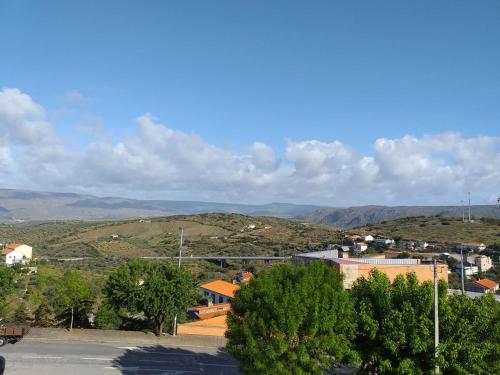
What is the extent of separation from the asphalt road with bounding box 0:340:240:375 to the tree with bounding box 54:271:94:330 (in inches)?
138

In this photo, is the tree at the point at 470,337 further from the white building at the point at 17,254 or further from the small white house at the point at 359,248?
the white building at the point at 17,254

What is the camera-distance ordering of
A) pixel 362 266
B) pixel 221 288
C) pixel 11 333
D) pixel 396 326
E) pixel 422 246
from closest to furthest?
pixel 396 326
pixel 11 333
pixel 362 266
pixel 221 288
pixel 422 246

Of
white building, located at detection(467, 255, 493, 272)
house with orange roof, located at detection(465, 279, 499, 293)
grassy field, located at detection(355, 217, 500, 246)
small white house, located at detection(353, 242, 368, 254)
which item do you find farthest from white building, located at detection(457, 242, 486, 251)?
house with orange roof, located at detection(465, 279, 499, 293)

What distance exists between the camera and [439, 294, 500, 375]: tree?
1697 cm

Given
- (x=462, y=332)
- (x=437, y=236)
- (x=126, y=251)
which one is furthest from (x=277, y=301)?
(x=126, y=251)

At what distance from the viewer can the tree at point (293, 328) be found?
17.3 m

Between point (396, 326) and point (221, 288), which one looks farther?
point (221, 288)

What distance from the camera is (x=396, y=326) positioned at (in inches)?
707

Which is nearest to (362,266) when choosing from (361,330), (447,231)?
(361,330)

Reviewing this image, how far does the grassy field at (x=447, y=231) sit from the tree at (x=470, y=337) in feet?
272

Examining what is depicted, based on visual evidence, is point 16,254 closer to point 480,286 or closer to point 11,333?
point 11,333

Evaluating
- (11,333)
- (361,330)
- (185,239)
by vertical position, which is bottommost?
(185,239)

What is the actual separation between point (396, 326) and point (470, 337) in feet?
9.59

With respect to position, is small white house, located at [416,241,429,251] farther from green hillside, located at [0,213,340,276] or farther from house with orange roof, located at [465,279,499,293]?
house with orange roof, located at [465,279,499,293]
